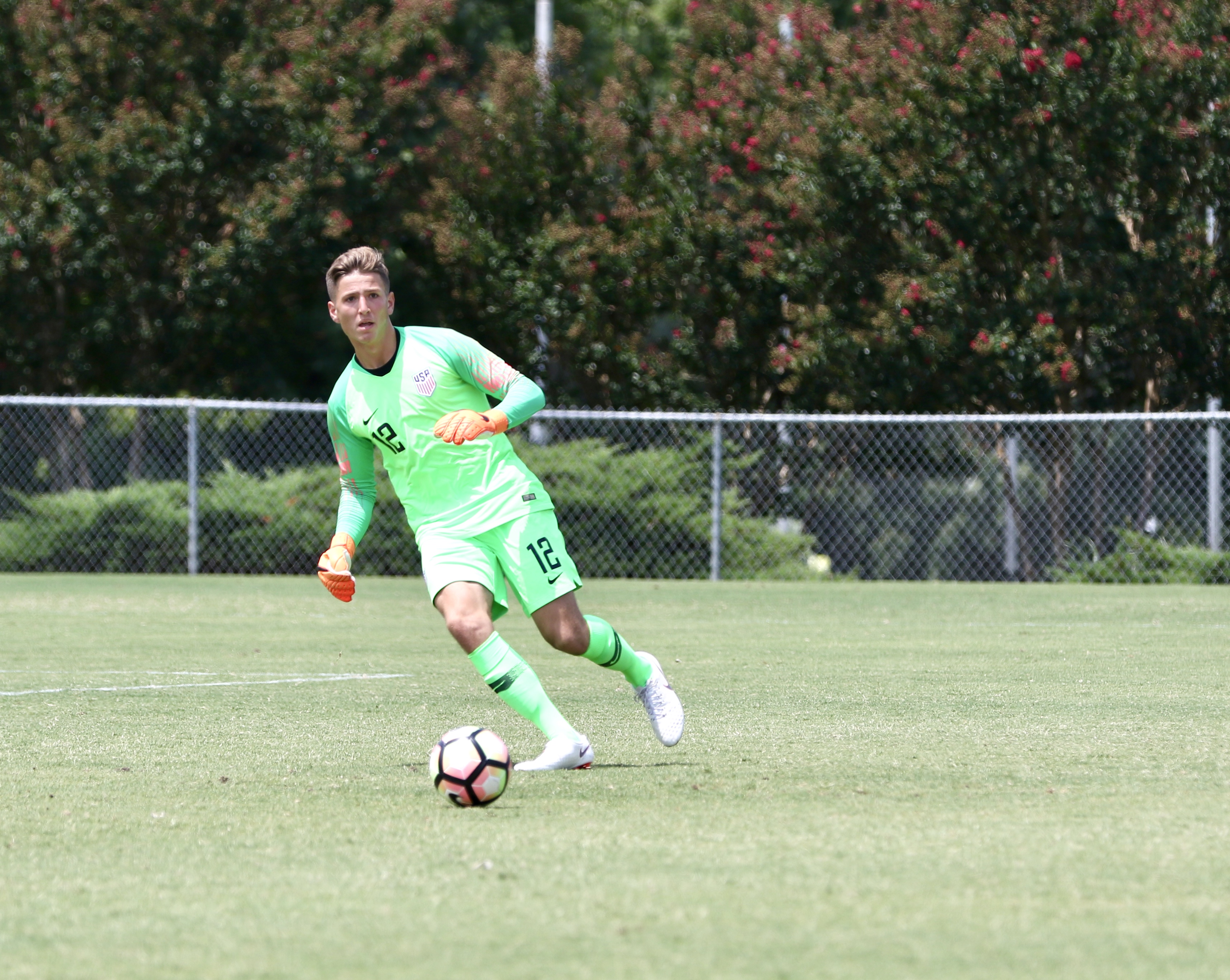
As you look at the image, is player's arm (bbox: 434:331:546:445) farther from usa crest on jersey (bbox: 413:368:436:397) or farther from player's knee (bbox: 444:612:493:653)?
player's knee (bbox: 444:612:493:653)

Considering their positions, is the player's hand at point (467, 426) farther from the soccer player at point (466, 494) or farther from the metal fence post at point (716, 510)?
the metal fence post at point (716, 510)

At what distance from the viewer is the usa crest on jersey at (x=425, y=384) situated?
6535 mm

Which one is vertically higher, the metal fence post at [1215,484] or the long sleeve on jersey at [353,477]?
the long sleeve on jersey at [353,477]

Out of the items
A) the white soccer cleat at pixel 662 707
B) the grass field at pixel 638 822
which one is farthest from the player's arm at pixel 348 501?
the white soccer cleat at pixel 662 707

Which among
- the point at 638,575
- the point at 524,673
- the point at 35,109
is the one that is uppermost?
the point at 35,109

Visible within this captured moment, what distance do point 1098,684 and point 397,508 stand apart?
10639 mm

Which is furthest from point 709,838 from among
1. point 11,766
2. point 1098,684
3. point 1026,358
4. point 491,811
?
point 1026,358

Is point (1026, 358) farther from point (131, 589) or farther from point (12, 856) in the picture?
point (12, 856)

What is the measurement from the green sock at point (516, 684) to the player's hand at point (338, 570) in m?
0.59

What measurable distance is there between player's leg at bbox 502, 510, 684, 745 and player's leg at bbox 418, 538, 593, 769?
0.35 ft

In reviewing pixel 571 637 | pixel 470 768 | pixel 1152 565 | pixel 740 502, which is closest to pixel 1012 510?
pixel 1152 565

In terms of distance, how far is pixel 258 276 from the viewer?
2092 centimetres

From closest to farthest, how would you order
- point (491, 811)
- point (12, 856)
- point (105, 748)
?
1. point (12, 856)
2. point (491, 811)
3. point (105, 748)

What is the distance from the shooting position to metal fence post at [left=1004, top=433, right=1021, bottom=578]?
18.8 m
